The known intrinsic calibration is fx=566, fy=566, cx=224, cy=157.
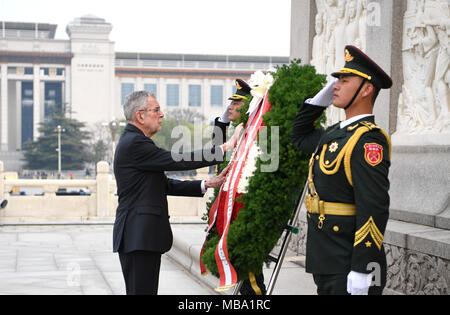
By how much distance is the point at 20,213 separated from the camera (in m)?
12.4

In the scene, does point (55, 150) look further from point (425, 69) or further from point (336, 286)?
point (336, 286)

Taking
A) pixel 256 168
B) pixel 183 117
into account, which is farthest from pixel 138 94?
pixel 183 117

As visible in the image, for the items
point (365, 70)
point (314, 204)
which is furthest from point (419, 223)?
point (365, 70)

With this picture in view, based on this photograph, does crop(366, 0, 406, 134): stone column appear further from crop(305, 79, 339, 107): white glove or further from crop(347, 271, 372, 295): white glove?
crop(347, 271, 372, 295): white glove

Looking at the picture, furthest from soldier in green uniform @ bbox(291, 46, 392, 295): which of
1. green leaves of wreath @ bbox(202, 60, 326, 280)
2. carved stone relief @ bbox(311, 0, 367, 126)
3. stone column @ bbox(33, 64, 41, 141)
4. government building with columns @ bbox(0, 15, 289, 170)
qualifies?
stone column @ bbox(33, 64, 41, 141)

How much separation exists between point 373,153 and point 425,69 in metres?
2.54

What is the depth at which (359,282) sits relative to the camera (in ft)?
6.98

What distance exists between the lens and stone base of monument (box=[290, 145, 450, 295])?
11.5ft

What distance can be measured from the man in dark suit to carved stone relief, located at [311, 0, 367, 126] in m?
2.88

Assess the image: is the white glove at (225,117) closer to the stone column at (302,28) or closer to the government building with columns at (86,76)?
the stone column at (302,28)

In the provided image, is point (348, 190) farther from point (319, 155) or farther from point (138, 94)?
point (138, 94)

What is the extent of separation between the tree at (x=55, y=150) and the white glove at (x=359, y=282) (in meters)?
48.3

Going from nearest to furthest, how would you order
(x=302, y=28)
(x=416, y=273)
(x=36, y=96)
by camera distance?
1. (x=416, y=273)
2. (x=302, y=28)
3. (x=36, y=96)

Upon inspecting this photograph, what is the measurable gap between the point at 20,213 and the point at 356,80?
11342mm
